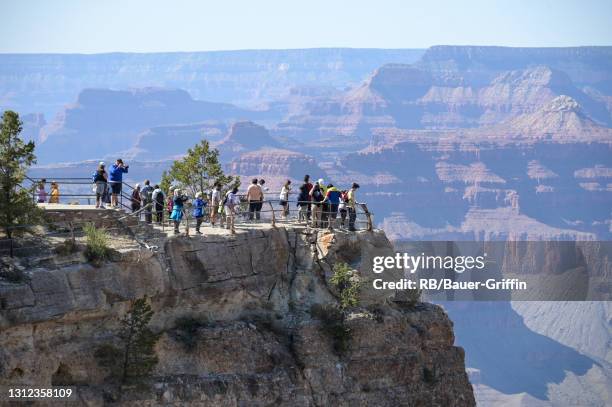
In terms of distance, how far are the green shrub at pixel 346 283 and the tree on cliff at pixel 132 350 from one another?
5938mm

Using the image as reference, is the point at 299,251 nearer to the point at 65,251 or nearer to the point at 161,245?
the point at 161,245

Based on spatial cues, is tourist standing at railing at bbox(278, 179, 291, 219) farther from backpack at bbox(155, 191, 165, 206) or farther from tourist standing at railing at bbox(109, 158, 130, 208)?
tourist standing at railing at bbox(109, 158, 130, 208)

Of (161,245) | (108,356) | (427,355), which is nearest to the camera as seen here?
(108,356)

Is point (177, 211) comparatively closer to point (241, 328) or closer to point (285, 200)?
point (241, 328)

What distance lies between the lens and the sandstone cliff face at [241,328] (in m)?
32.6

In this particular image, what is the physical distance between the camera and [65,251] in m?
33.7

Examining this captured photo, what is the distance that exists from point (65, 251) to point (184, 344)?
363 cm

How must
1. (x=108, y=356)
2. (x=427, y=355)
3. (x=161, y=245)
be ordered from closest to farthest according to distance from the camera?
(x=108, y=356) → (x=161, y=245) → (x=427, y=355)

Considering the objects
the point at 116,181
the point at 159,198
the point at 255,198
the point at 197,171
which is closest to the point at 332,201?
the point at 255,198

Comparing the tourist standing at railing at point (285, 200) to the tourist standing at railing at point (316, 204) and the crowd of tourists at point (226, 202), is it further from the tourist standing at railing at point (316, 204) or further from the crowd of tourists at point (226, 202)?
the tourist standing at railing at point (316, 204)

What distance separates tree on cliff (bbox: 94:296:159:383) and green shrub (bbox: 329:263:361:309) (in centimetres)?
594

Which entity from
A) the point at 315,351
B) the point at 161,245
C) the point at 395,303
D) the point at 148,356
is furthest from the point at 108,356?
the point at 395,303

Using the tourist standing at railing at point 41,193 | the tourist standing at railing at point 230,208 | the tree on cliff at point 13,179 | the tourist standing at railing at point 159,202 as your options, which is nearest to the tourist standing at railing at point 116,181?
the tourist standing at railing at point 159,202

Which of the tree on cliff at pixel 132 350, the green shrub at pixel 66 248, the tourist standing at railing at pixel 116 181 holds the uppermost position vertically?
the tourist standing at railing at pixel 116 181
